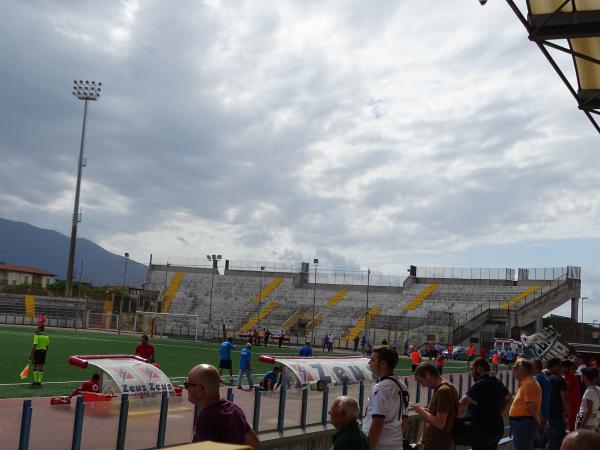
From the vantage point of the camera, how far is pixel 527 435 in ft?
28.2

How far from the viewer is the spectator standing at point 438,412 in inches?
247

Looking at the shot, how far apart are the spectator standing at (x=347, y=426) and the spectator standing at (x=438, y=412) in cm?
156

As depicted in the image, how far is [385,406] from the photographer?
573 cm

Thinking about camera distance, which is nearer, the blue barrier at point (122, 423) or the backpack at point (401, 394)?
the backpack at point (401, 394)

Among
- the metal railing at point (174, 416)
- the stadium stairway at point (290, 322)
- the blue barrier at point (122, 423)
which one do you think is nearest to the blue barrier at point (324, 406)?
the metal railing at point (174, 416)

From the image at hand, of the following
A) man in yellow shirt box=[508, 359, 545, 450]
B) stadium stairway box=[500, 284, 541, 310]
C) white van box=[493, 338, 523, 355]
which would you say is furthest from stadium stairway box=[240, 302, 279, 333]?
man in yellow shirt box=[508, 359, 545, 450]

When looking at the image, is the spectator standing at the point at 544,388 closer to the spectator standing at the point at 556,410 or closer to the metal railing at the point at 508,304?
the spectator standing at the point at 556,410

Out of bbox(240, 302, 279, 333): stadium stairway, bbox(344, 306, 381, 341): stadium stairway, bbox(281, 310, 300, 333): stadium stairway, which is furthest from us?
bbox(240, 302, 279, 333): stadium stairway

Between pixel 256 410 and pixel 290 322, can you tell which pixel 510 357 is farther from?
pixel 256 410

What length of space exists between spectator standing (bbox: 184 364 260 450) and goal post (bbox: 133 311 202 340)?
56.4 m

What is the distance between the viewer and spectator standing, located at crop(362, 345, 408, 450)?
5.69 metres

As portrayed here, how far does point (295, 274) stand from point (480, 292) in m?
21.7

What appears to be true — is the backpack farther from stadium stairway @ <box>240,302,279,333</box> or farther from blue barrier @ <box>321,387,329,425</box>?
stadium stairway @ <box>240,302,279,333</box>

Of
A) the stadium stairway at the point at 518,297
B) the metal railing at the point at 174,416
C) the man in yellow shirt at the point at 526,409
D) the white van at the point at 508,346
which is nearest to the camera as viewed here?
the metal railing at the point at 174,416
